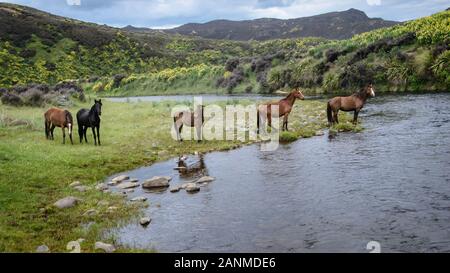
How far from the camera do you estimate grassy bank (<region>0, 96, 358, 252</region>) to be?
32.7 ft

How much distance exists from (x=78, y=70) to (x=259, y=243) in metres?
76.3

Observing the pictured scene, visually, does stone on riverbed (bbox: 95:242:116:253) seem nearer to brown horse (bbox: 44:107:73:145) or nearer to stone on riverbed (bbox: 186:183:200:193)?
stone on riverbed (bbox: 186:183:200:193)

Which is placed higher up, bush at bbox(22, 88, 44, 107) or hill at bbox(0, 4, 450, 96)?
hill at bbox(0, 4, 450, 96)

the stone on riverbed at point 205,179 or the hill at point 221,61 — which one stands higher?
the hill at point 221,61

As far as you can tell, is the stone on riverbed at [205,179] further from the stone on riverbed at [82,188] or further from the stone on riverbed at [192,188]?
the stone on riverbed at [82,188]

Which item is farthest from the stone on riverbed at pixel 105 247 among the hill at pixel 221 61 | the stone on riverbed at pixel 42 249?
the hill at pixel 221 61

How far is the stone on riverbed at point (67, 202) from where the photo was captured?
11898 mm

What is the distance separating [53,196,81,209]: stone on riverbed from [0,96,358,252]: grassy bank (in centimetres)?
22

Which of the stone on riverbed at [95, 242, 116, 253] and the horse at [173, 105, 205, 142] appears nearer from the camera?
the stone on riverbed at [95, 242, 116, 253]

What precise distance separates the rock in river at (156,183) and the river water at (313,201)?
1.21 ft

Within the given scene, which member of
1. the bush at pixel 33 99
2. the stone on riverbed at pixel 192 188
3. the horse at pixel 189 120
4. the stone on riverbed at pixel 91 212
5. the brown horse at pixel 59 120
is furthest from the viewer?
the bush at pixel 33 99

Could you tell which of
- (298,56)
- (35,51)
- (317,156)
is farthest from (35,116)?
(35,51)

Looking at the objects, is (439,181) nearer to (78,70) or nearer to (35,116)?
(35,116)

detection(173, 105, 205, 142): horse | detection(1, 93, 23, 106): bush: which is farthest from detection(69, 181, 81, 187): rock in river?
detection(1, 93, 23, 106): bush
